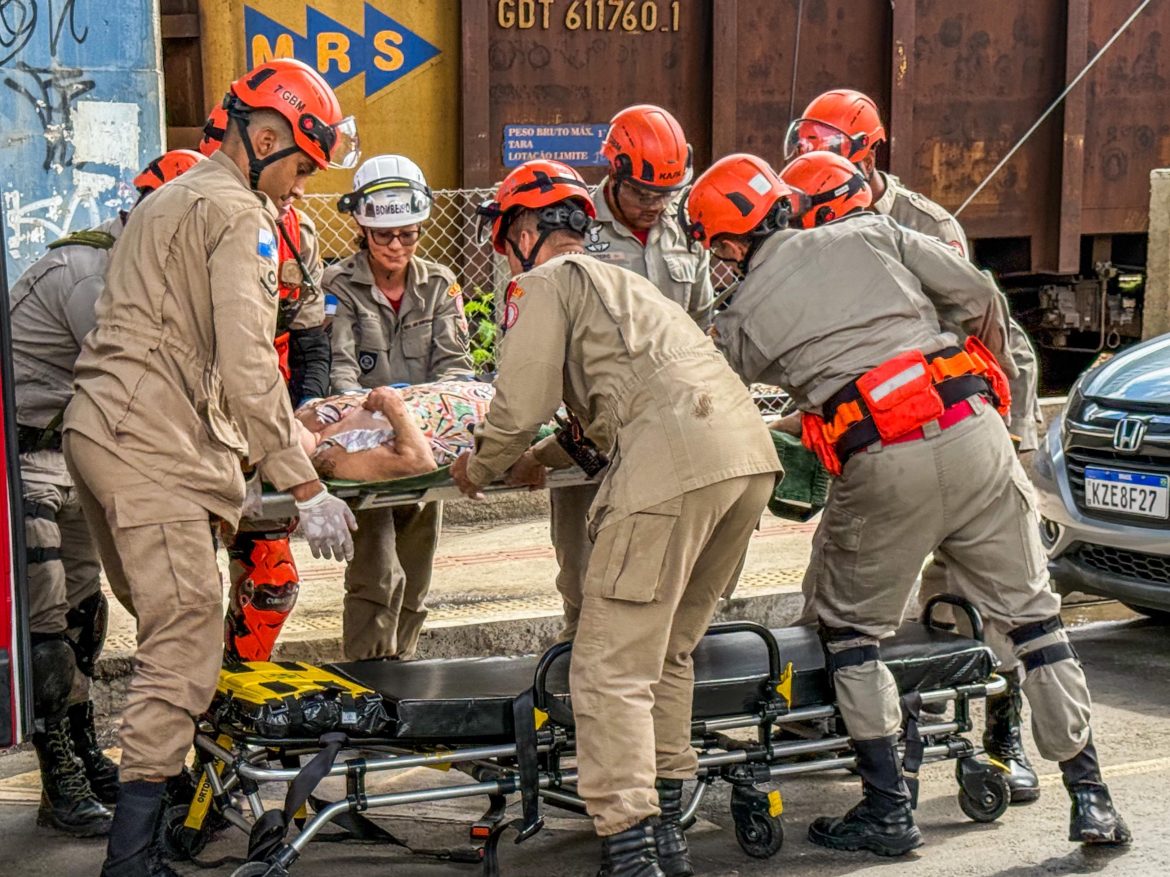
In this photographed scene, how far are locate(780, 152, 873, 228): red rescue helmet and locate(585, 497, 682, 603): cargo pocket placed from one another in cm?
150

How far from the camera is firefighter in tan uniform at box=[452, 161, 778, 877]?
13.8 feet

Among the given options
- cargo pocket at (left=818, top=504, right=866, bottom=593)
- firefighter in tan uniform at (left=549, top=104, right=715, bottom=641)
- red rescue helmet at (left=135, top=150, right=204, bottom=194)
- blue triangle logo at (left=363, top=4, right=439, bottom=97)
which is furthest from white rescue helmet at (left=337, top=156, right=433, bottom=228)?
blue triangle logo at (left=363, top=4, right=439, bottom=97)

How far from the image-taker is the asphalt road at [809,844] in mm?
4609

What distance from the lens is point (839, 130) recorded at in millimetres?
6422

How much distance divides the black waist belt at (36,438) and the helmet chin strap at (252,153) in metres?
1.04

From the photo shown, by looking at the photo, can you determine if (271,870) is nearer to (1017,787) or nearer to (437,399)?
(437,399)

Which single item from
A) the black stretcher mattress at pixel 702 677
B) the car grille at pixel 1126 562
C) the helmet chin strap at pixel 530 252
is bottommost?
the car grille at pixel 1126 562

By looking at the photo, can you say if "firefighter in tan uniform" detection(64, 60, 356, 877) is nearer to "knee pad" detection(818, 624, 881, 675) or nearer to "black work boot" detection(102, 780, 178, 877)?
"black work boot" detection(102, 780, 178, 877)

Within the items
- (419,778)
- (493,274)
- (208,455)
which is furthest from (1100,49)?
(208,455)

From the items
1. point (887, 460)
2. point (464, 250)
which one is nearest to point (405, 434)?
point (887, 460)

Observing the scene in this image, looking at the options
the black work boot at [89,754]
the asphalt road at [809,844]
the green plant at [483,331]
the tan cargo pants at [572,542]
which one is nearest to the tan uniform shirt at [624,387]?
the asphalt road at [809,844]

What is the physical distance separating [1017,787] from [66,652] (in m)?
2.83

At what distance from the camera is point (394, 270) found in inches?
234

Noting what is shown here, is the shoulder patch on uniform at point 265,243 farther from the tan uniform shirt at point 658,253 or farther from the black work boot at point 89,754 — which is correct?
the tan uniform shirt at point 658,253
